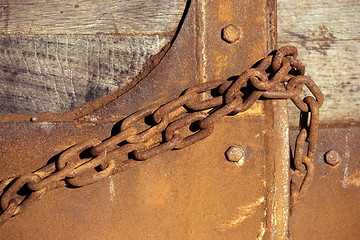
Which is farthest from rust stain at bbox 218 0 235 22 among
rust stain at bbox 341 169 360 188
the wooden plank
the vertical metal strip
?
rust stain at bbox 341 169 360 188

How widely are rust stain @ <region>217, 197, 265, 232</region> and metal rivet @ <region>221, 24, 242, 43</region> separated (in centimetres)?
47

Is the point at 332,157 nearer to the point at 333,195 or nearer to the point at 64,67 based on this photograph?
the point at 333,195

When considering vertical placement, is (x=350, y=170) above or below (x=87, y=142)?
below

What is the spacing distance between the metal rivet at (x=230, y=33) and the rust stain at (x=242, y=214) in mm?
472

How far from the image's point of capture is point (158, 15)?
51.7 inches

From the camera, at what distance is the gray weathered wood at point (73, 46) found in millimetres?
1310

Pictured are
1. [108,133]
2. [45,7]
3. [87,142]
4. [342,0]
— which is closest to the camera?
[87,142]

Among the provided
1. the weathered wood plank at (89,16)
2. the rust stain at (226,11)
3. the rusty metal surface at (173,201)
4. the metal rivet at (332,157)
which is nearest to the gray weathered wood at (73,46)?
the weathered wood plank at (89,16)

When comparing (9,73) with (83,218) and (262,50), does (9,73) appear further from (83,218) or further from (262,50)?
(262,50)

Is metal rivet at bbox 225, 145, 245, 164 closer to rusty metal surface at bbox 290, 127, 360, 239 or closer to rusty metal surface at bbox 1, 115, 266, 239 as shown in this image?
rusty metal surface at bbox 1, 115, 266, 239

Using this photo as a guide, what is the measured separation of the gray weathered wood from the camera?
51.6 inches

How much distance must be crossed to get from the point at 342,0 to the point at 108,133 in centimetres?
101

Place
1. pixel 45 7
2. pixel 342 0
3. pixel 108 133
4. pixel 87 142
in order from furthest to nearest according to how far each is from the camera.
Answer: pixel 342 0
pixel 45 7
pixel 108 133
pixel 87 142

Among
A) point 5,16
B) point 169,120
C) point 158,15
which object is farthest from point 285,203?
point 5,16
